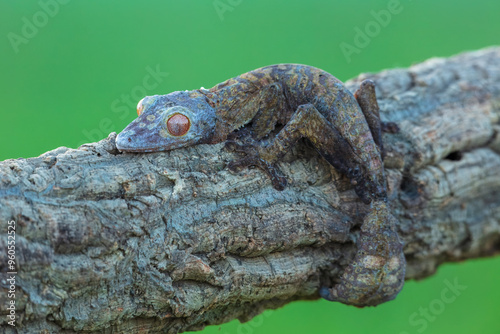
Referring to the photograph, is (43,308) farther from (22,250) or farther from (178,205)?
(178,205)

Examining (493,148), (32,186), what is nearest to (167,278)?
(32,186)

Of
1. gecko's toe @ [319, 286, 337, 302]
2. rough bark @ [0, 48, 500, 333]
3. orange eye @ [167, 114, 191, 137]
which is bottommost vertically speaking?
gecko's toe @ [319, 286, 337, 302]

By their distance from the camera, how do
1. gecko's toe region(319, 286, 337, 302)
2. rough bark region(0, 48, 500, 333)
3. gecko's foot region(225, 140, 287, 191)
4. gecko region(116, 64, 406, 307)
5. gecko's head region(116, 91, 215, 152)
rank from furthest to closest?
gecko's toe region(319, 286, 337, 302) → gecko region(116, 64, 406, 307) → gecko's foot region(225, 140, 287, 191) → gecko's head region(116, 91, 215, 152) → rough bark region(0, 48, 500, 333)

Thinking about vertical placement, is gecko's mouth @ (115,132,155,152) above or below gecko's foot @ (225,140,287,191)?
above
